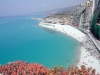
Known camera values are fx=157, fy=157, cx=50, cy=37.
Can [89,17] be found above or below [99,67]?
above

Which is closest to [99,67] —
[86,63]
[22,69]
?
[86,63]

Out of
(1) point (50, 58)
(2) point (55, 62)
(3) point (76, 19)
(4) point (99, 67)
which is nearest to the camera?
(4) point (99, 67)

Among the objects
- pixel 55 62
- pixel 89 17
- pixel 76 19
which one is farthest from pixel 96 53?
pixel 76 19

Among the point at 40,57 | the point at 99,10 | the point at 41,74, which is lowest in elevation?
the point at 40,57

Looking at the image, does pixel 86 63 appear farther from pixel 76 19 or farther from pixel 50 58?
pixel 76 19

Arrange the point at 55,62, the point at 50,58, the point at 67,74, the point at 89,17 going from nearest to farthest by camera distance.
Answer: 1. the point at 67,74
2. the point at 55,62
3. the point at 50,58
4. the point at 89,17

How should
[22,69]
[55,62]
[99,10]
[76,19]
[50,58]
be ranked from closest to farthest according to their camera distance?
[22,69], [55,62], [50,58], [99,10], [76,19]

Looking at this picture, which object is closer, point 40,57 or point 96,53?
point 96,53

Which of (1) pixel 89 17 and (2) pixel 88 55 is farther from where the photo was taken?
(1) pixel 89 17

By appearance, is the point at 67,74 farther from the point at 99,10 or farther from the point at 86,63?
the point at 99,10
